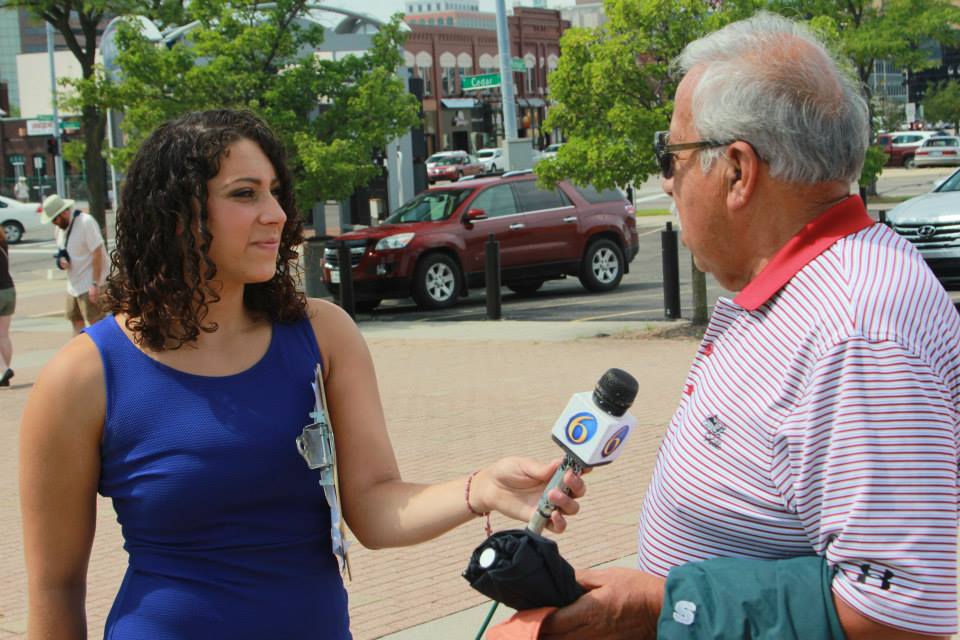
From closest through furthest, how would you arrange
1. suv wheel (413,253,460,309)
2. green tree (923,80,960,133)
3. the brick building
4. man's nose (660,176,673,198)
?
man's nose (660,176,673,198) < suv wheel (413,253,460,309) < green tree (923,80,960,133) < the brick building

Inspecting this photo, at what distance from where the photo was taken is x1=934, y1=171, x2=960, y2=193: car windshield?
50.0ft

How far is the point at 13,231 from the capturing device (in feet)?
126

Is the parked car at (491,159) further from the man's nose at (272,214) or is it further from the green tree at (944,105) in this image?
the man's nose at (272,214)

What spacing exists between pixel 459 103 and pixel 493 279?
78.4m

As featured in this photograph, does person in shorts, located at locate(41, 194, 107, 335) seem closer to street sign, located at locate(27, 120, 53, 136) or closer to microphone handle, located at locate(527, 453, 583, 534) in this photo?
microphone handle, located at locate(527, 453, 583, 534)

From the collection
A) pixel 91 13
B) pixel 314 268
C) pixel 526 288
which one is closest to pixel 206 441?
pixel 314 268

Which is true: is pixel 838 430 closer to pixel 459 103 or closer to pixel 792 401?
pixel 792 401

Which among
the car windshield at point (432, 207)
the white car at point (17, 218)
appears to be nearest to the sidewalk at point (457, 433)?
the car windshield at point (432, 207)

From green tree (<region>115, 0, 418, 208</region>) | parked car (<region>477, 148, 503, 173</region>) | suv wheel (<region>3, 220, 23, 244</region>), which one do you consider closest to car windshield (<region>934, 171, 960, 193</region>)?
green tree (<region>115, 0, 418, 208</region>)

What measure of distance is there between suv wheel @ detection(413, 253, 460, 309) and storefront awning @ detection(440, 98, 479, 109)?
75.8m

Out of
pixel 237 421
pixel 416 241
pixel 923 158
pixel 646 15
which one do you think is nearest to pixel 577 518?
pixel 237 421

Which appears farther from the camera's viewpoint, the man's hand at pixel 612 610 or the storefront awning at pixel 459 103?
the storefront awning at pixel 459 103

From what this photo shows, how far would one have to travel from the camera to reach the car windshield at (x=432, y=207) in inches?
704

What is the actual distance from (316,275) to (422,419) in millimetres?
9286
